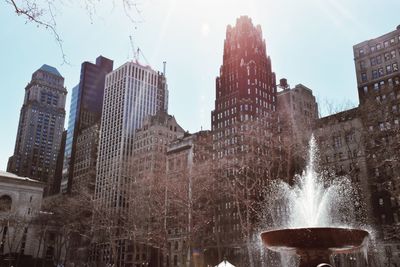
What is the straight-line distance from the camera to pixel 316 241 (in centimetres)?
1097

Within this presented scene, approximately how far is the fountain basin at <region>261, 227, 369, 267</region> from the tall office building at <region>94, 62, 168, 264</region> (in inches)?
4388

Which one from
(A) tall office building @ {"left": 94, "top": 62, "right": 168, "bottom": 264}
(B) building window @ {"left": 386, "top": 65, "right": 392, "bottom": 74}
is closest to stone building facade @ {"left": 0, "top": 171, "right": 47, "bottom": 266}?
(A) tall office building @ {"left": 94, "top": 62, "right": 168, "bottom": 264}

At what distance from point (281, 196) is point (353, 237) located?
66.1 ft

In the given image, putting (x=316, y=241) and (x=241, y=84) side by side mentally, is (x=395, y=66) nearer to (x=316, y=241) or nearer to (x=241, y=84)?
(x=241, y=84)

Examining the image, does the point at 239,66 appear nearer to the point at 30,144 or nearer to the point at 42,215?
the point at 42,215

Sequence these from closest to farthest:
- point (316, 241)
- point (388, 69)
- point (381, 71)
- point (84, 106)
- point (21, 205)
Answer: point (316, 241) < point (21, 205) < point (388, 69) < point (381, 71) < point (84, 106)

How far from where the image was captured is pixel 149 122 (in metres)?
117

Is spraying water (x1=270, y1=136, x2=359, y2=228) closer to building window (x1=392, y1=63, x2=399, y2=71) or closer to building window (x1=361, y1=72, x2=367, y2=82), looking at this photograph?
building window (x1=392, y1=63, x2=399, y2=71)

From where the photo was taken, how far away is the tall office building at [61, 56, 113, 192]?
159625 mm

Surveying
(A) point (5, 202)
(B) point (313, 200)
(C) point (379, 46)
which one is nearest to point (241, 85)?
(C) point (379, 46)

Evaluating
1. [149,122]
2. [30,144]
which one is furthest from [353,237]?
[30,144]

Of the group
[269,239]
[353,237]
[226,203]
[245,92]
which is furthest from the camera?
[245,92]

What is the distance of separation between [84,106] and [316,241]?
172 meters

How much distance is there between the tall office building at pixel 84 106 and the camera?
15962 cm
